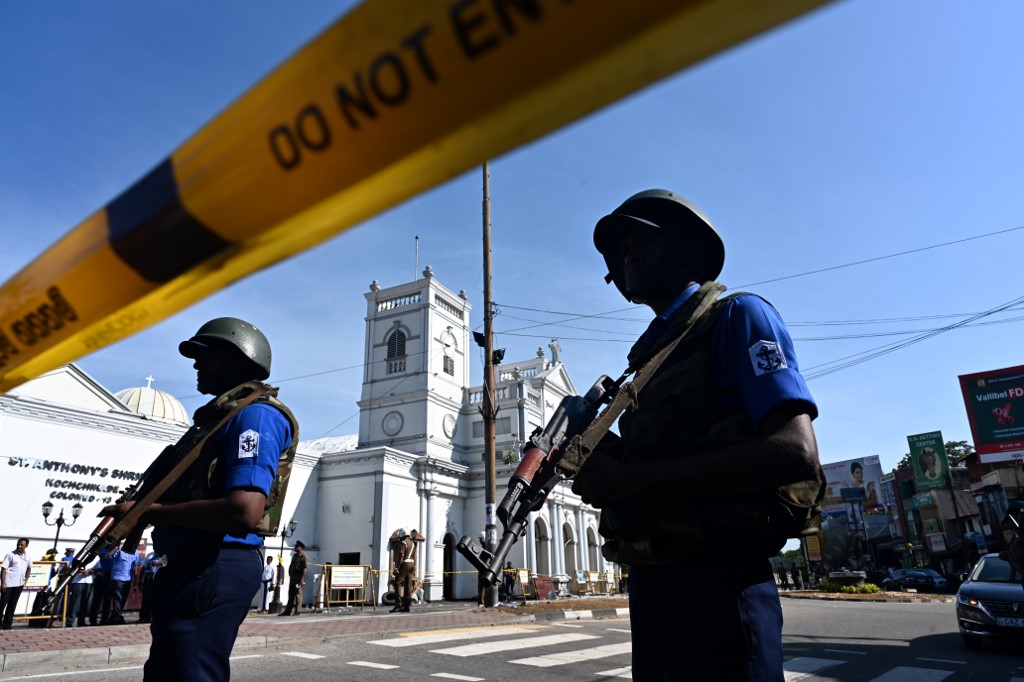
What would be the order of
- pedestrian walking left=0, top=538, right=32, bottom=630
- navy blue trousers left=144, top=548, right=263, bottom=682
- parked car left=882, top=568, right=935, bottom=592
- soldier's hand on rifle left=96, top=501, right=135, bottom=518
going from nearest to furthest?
1. navy blue trousers left=144, top=548, right=263, bottom=682
2. soldier's hand on rifle left=96, top=501, right=135, bottom=518
3. pedestrian walking left=0, top=538, right=32, bottom=630
4. parked car left=882, top=568, right=935, bottom=592

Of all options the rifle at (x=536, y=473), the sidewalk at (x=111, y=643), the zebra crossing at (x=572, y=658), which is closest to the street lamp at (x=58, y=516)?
the sidewalk at (x=111, y=643)

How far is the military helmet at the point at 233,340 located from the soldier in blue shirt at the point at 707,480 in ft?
6.10

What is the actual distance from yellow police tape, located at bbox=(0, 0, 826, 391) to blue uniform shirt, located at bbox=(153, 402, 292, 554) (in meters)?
1.57

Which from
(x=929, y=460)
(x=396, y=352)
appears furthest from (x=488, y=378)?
(x=929, y=460)

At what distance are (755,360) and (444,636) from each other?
30.4ft

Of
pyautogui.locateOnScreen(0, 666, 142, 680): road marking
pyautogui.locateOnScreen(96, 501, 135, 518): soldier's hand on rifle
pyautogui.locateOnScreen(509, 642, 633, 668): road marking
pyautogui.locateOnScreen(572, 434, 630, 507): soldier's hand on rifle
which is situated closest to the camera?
pyautogui.locateOnScreen(572, 434, 630, 507): soldier's hand on rifle

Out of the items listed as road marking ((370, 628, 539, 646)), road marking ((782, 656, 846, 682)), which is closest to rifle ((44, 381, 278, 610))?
road marking ((782, 656, 846, 682))

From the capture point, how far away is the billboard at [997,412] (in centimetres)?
2892

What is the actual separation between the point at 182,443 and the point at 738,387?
2541 mm

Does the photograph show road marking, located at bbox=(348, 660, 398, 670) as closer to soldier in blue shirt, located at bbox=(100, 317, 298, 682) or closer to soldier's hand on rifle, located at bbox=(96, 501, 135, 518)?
soldier's hand on rifle, located at bbox=(96, 501, 135, 518)

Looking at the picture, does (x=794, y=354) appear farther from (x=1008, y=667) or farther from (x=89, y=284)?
(x=1008, y=667)

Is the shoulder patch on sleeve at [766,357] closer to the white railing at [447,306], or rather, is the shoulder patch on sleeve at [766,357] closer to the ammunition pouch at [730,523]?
the ammunition pouch at [730,523]

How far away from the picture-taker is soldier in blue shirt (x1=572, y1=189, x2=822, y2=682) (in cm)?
170

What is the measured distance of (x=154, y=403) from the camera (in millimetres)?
33156
